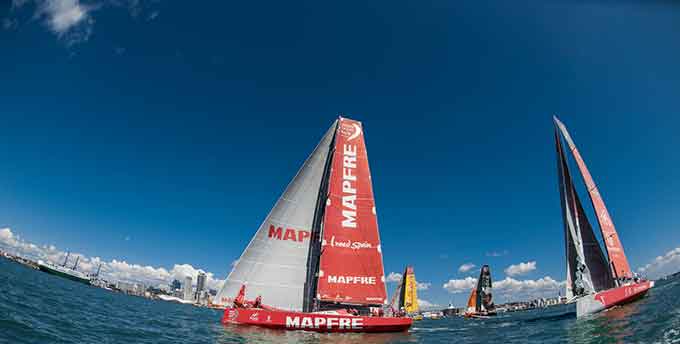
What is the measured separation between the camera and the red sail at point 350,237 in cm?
2050

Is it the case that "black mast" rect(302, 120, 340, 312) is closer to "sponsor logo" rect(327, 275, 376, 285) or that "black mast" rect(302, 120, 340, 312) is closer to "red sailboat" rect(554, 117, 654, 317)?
"sponsor logo" rect(327, 275, 376, 285)

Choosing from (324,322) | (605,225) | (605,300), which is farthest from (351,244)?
(605,225)

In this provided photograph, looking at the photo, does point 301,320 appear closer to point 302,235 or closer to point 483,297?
A: point 302,235

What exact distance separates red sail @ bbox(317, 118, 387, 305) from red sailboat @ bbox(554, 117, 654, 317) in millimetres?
14449

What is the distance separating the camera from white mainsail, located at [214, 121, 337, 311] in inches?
779

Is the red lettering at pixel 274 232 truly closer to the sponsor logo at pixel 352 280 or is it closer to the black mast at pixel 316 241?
the black mast at pixel 316 241

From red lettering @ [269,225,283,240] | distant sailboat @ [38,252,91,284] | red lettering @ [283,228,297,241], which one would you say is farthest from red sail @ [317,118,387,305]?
distant sailboat @ [38,252,91,284]

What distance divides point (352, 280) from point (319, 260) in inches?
97.9

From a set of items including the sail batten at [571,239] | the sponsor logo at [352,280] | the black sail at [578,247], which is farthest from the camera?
the black sail at [578,247]

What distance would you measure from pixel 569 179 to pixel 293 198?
2290 cm

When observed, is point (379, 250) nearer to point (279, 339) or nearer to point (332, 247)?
point (332, 247)

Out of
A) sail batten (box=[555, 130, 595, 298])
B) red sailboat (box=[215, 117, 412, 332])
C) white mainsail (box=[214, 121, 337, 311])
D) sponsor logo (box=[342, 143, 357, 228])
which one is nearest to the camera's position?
red sailboat (box=[215, 117, 412, 332])

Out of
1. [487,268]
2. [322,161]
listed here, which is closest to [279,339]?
[322,161]

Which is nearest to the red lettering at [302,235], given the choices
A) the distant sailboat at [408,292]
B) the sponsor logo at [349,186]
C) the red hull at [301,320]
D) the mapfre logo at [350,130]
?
the sponsor logo at [349,186]
